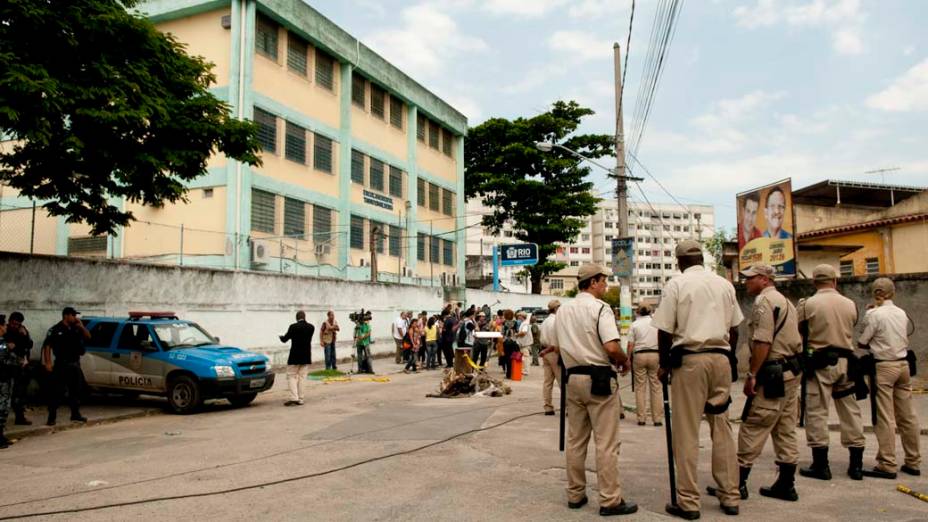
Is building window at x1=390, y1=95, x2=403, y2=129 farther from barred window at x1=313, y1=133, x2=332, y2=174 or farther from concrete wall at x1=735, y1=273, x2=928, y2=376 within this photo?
concrete wall at x1=735, y1=273, x2=928, y2=376

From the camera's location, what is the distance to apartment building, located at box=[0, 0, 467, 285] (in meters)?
24.8

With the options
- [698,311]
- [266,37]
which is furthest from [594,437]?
[266,37]

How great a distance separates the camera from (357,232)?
32.5m

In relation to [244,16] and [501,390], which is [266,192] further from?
[501,390]

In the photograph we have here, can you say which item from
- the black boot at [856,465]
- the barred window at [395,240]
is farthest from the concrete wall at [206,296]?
the black boot at [856,465]

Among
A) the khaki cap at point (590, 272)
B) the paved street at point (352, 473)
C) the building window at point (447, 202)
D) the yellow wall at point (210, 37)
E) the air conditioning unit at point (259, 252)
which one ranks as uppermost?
the yellow wall at point (210, 37)

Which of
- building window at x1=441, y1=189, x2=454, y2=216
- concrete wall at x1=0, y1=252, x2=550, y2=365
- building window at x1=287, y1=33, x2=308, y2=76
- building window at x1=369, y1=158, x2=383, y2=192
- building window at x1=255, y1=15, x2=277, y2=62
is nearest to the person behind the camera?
concrete wall at x1=0, y1=252, x2=550, y2=365

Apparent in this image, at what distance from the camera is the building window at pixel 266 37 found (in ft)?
87.0

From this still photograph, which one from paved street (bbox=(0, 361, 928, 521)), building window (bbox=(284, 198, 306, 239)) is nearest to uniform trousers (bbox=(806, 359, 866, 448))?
paved street (bbox=(0, 361, 928, 521))

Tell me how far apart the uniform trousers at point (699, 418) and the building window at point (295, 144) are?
24.5 m

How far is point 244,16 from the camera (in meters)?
25.5

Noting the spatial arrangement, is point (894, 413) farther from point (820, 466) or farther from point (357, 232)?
point (357, 232)

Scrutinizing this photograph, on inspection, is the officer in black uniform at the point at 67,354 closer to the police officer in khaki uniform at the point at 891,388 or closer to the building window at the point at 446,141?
the police officer in khaki uniform at the point at 891,388

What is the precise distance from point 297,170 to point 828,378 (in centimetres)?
2443
